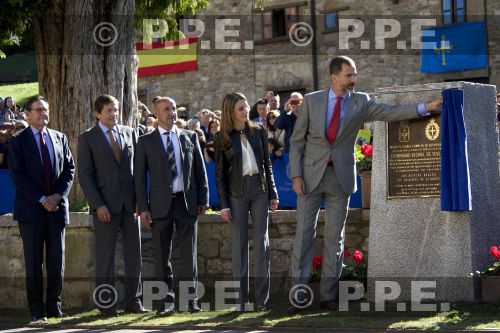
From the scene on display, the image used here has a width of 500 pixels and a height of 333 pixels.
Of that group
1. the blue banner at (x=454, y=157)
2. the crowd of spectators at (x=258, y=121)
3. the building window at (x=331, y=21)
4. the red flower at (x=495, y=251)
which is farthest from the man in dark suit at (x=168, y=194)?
the building window at (x=331, y=21)

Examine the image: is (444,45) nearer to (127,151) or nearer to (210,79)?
(210,79)

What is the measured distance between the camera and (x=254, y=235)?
417 inches

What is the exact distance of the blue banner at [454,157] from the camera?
32.3 feet

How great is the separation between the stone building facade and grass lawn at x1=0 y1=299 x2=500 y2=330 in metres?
21.7

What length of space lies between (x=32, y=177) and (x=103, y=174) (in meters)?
0.71

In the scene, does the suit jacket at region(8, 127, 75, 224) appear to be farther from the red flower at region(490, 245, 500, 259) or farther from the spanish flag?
the spanish flag

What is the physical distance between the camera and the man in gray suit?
10203 mm

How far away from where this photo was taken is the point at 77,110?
13367mm

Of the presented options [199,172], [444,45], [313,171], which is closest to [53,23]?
[199,172]

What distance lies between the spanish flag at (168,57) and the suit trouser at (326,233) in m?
26.4

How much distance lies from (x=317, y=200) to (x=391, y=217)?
2.42 ft

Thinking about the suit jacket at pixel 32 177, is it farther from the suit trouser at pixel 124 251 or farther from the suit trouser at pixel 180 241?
the suit trouser at pixel 180 241

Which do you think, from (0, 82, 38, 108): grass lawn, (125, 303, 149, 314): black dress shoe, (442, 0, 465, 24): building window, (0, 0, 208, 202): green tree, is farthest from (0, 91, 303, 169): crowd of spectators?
(0, 82, 38, 108): grass lawn

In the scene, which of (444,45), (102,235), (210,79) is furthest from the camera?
(210,79)
